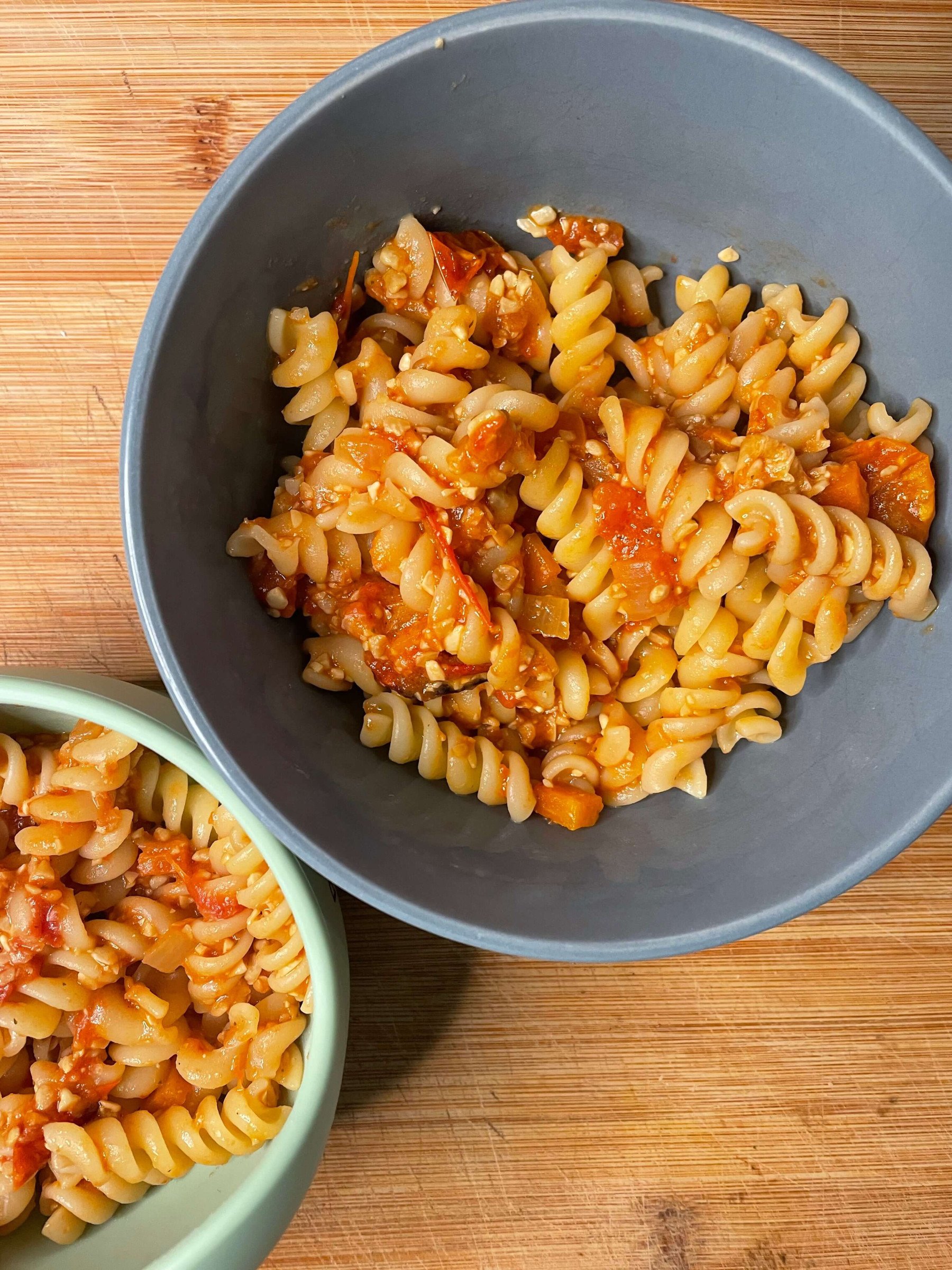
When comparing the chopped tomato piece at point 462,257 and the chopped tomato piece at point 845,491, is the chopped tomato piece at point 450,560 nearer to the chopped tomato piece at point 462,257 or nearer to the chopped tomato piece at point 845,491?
the chopped tomato piece at point 462,257

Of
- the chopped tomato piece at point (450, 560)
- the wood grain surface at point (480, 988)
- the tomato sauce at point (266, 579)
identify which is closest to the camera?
the chopped tomato piece at point (450, 560)

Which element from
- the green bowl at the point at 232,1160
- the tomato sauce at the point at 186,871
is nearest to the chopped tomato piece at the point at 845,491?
the green bowl at the point at 232,1160

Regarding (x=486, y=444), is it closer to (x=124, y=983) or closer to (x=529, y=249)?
(x=529, y=249)

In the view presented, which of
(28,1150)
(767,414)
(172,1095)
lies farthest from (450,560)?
(28,1150)

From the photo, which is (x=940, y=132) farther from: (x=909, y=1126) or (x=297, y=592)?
(x=909, y=1126)

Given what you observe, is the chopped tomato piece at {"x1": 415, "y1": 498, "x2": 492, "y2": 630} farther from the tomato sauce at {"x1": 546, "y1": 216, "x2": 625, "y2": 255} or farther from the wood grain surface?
the wood grain surface

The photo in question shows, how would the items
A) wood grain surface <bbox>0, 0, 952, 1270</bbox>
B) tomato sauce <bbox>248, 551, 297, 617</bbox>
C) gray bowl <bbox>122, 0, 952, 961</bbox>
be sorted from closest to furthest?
gray bowl <bbox>122, 0, 952, 961</bbox> < tomato sauce <bbox>248, 551, 297, 617</bbox> < wood grain surface <bbox>0, 0, 952, 1270</bbox>

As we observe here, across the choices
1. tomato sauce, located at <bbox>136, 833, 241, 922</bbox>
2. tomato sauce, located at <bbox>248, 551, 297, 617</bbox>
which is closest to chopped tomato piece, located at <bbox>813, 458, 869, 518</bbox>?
tomato sauce, located at <bbox>248, 551, 297, 617</bbox>
